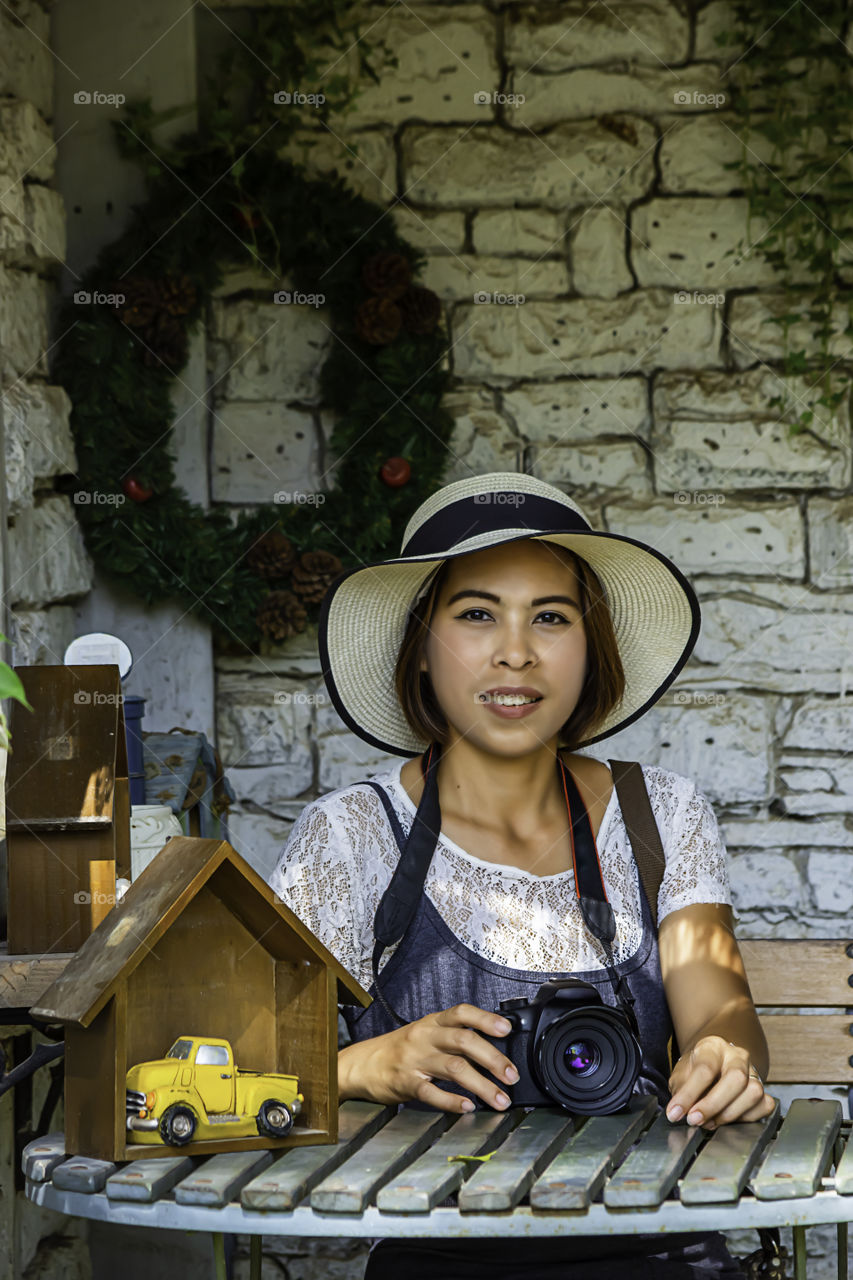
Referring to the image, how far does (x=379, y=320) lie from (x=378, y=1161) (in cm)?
245

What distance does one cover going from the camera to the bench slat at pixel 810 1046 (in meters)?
2.43

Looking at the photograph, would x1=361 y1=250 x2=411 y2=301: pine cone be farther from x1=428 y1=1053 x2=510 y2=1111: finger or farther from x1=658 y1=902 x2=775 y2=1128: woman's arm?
x1=428 y1=1053 x2=510 y2=1111: finger

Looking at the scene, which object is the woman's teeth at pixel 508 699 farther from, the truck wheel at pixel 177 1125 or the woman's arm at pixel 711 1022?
the truck wheel at pixel 177 1125

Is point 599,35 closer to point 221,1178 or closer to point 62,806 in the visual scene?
point 62,806

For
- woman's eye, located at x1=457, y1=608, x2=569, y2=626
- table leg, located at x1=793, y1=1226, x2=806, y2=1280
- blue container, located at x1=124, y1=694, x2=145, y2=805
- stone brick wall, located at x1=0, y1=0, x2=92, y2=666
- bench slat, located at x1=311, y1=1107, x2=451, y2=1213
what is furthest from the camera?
stone brick wall, located at x1=0, y1=0, x2=92, y2=666

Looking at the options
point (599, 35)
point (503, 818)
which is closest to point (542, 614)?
point (503, 818)

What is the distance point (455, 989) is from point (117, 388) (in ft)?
6.54

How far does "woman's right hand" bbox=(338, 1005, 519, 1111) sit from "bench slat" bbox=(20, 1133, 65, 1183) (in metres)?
0.40

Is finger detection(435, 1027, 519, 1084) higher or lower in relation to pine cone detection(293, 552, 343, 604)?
lower

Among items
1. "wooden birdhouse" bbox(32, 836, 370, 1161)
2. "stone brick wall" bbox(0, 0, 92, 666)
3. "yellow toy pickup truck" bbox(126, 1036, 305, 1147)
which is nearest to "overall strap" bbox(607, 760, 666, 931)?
"wooden birdhouse" bbox(32, 836, 370, 1161)

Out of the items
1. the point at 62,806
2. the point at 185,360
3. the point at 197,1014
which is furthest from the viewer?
the point at 185,360

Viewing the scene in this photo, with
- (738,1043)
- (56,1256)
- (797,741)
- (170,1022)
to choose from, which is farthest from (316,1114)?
(797,741)

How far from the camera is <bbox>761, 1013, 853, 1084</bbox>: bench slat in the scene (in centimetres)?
243

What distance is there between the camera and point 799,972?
2.40 metres
